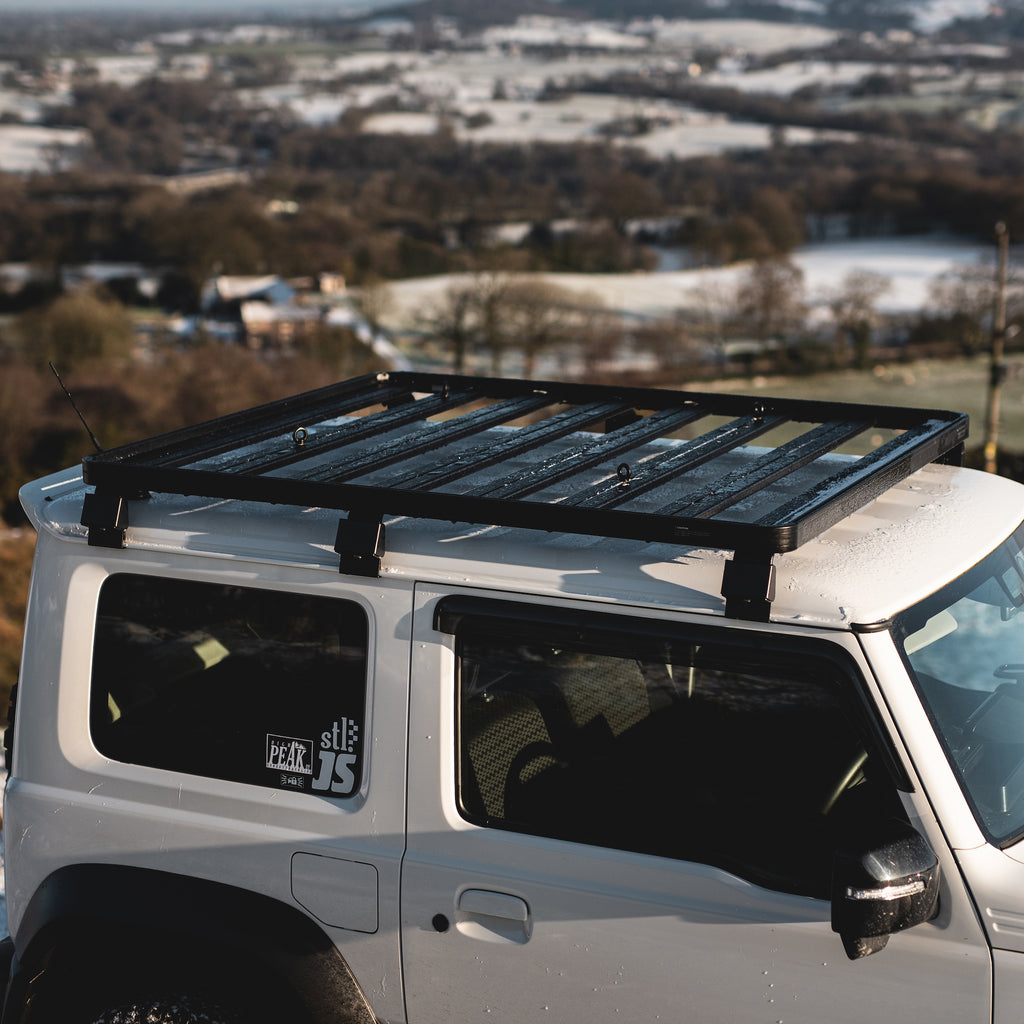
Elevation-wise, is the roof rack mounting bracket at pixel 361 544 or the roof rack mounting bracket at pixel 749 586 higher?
the roof rack mounting bracket at pixel 749 586

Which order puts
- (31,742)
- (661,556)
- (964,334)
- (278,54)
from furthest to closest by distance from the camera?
(278,54) < (964,334) < (31,742) < (661,556)

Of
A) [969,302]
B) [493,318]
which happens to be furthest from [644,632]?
[969,302]

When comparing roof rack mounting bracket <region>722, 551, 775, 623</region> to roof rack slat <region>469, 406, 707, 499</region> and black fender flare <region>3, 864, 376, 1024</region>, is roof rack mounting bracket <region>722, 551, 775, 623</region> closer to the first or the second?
roof rack slat <region>469, 406, 707, 499</region>

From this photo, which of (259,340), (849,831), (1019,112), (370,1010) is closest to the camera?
(849,831)

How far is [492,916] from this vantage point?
2.42m

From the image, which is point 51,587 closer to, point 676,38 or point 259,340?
point 259,340

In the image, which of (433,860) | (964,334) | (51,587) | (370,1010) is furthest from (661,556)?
(964,334)

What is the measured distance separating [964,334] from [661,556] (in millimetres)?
64374

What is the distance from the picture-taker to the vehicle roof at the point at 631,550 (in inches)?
87.9

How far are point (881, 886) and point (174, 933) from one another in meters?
1.52

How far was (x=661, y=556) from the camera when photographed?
235 cm

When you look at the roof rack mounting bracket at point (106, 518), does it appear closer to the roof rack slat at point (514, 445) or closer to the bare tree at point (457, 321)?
the roof rack slat at point (514, 445)

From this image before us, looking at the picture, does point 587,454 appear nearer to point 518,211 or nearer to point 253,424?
point 253,424

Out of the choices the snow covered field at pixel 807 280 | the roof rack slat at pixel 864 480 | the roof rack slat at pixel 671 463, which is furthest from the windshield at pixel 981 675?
the snow covered field at pixel 807 280
